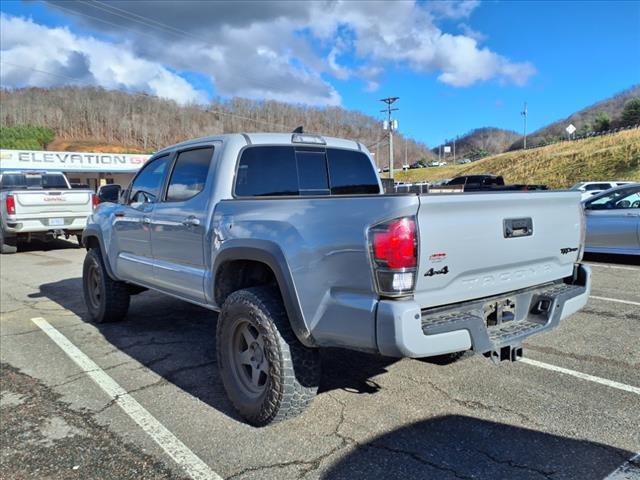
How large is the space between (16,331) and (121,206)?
199 cm

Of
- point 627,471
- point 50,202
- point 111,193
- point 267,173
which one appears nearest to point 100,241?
point 111,193

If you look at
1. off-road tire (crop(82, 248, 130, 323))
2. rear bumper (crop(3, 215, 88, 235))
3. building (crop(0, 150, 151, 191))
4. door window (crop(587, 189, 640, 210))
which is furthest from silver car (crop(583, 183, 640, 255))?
building (crop(0, 150, 151, 191))

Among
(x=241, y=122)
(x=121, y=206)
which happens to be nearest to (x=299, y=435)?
(x=121, y=206)

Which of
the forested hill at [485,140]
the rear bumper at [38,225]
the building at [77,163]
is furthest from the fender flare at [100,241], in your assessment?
the forested hill at [485,140]

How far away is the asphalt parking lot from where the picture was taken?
2928 mm

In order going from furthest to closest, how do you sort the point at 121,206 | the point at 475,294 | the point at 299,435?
the point at 121,206 < the point at 299,435 < the point at 475,294

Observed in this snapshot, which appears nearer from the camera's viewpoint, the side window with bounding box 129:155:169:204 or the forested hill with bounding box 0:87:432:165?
the side window with bounding box 129:155:169:204

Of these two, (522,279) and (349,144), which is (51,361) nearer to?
(349,144)

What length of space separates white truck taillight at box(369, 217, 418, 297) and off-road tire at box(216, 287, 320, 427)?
85cm

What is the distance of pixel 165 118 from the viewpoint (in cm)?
11269

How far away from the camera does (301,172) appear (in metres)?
4.43

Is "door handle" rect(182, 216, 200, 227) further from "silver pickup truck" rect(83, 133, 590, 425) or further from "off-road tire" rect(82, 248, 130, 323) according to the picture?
"off-road tire" rect(82, 248, 130, 323)

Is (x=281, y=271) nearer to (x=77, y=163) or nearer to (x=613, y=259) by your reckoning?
(x=613, y=259)

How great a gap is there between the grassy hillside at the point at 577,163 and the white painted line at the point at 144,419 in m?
34.4
